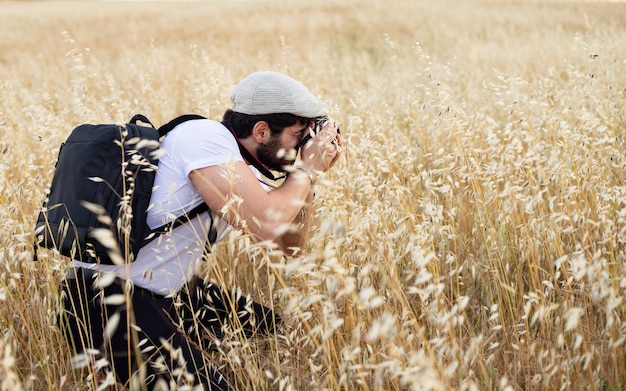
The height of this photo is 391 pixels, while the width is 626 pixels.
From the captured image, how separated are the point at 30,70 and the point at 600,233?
10570 millimetres

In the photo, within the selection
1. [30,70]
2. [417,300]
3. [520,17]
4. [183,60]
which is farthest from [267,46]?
[417,300]

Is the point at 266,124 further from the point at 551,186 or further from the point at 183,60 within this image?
the point at 183,60

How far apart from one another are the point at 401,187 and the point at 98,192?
1.12 meters

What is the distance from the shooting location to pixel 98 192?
1.88 meters

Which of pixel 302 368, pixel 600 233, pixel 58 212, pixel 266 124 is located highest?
pixel 266 124

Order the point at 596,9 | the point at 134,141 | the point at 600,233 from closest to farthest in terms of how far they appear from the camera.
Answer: the point at 134,141 < the point at 600,233 < the point at 596,9

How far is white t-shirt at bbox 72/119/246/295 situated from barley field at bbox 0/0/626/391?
0.95 feet

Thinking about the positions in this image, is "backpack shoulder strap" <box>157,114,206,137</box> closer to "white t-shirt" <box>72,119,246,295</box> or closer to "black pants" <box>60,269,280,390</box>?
"white t-shirt" <box>72,119,246,295</box>

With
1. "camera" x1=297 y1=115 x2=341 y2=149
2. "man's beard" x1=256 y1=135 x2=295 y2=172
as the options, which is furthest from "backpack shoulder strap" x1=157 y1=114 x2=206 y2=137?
"camera" x1=297 y1=115 x2=341 y2=149

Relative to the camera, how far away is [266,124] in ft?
7.11

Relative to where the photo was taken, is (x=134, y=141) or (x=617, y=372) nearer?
(x=617, y=372)

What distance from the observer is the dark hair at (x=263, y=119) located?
216cm

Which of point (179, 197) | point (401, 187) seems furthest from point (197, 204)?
point (401, 187)

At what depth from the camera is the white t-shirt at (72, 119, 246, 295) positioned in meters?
1.95
